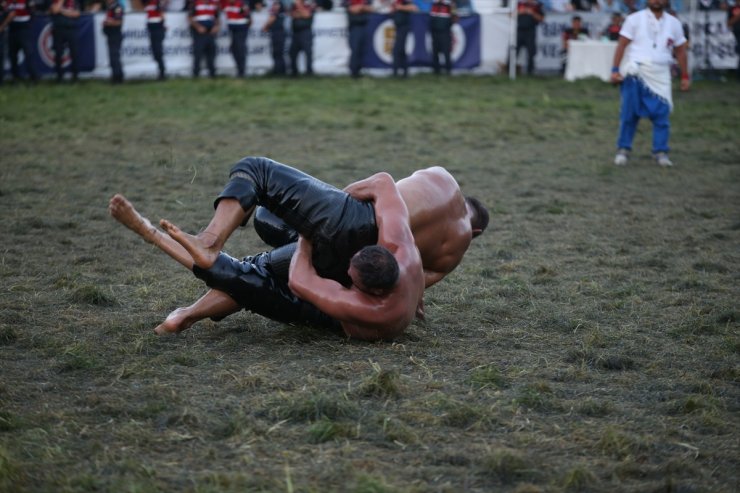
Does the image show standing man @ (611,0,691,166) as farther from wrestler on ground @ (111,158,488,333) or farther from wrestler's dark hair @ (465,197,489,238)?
wrestler on ground @ (111,158,488,333)

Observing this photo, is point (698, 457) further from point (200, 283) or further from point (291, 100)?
point (291, 100)

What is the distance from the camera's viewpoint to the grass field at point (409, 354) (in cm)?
390

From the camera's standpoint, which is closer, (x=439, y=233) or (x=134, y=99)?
(x=439, y=233)

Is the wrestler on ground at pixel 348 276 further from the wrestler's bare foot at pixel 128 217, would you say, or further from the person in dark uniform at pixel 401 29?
the person in dark uniform at pixel 401 29

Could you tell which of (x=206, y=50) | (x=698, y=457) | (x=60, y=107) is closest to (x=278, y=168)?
(x=698, y=457)

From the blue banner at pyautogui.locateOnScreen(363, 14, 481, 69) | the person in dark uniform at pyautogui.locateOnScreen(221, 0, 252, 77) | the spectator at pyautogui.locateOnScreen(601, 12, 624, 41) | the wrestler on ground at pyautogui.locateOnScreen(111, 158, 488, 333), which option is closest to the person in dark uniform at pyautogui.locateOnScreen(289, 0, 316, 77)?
the person in dark uniform at pyautogui.locateOnScreen(221, 0, 252, 77)

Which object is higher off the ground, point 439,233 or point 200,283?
point 439,233

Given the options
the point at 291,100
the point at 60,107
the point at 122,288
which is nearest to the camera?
the point at 122,288

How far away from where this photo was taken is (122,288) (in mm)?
6602

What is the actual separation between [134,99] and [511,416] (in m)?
13.1

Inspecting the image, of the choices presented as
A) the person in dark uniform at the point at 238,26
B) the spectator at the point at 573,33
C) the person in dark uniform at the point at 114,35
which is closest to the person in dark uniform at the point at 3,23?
the person in dark uniform at the point at 114,35

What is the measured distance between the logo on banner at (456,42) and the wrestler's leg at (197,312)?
15.6 meters

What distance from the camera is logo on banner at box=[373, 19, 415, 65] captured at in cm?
2034

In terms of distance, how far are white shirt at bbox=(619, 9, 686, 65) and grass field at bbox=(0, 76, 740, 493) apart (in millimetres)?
1154
